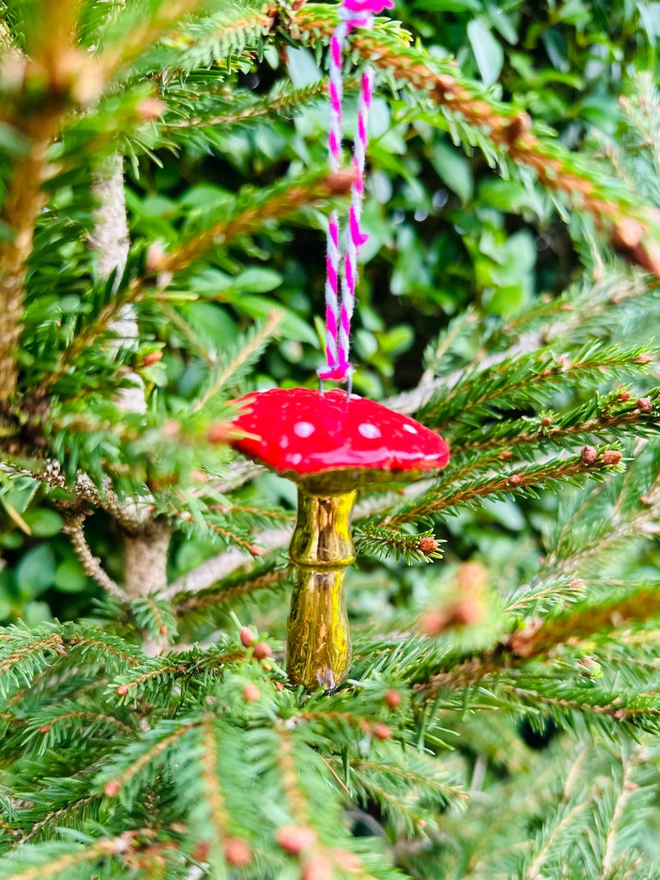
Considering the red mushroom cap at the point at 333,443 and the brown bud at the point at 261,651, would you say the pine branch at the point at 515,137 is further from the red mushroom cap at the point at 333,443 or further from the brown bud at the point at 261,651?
the brown bud at the point at 261,651

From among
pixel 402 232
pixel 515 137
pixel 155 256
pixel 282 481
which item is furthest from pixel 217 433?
pixel 402 232

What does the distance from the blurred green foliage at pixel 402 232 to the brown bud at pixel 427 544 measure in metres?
0.35

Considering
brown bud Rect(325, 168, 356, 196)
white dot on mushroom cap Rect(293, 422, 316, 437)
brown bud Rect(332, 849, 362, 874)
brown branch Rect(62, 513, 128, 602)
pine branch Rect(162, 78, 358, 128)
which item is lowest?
brown branch Rect(62, 513, 128, 602)

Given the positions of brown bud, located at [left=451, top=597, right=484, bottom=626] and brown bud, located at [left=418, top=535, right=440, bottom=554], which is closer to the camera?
brown bud, located at [left=451, top=597, right=484, bottom=626]

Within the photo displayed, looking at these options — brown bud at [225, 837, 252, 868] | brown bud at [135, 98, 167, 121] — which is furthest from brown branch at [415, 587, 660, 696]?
brown bud at [135, 98, 167, 121]

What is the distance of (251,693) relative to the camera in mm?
265

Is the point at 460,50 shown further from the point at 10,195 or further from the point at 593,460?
the point at 10,195

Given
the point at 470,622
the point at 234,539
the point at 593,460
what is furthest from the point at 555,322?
the point at 470,622

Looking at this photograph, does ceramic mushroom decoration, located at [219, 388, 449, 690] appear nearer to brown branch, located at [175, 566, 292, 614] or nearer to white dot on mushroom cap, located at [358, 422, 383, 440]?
white dot on mushroom cap, located at [358, 422, 383, 440]

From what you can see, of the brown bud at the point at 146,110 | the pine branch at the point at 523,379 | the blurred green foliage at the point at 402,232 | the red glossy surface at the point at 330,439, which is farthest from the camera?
the blurred green foliage at the point at 402,232

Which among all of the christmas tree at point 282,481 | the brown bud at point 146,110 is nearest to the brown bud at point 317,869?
the christmas tree at point 282,481

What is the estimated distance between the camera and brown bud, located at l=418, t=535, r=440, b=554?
0.36 metres

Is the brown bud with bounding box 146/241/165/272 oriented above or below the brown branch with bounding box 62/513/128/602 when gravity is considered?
above

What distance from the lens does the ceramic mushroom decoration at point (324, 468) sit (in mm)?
300
